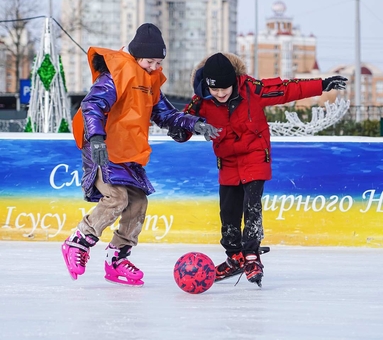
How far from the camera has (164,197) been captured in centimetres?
799

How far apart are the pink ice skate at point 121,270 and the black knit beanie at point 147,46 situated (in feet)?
3.49

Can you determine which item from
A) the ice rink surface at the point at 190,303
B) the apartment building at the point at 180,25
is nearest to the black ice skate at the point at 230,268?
the ice rink surface at the point at 190,303

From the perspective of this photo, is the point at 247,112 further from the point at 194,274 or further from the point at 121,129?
the point at 194,274

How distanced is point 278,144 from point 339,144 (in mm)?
478

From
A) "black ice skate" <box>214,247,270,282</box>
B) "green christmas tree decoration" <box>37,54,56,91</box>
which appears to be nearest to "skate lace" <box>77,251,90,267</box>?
"black ice skate" <box>214,247,270,282</box>

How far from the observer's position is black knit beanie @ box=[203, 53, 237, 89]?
5.26 metres

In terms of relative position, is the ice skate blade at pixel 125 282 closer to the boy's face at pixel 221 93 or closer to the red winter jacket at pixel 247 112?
the red winter jacket at pixel 247 112

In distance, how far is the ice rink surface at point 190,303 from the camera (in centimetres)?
399

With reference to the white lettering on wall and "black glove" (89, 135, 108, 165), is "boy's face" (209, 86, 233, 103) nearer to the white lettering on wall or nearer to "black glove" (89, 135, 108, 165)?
"black glove" (89, 135, 108, 165)

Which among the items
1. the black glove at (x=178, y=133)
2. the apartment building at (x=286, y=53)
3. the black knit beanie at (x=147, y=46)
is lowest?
the black glove at (x=178, y=133)

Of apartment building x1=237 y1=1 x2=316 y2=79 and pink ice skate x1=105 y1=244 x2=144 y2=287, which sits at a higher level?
apartment building x1=237 y1=1 x2=316 y2=79

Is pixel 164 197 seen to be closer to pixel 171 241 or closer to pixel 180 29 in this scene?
pixel 171 241

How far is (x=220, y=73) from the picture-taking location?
207 inches

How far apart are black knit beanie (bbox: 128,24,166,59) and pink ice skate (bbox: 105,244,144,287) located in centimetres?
106
